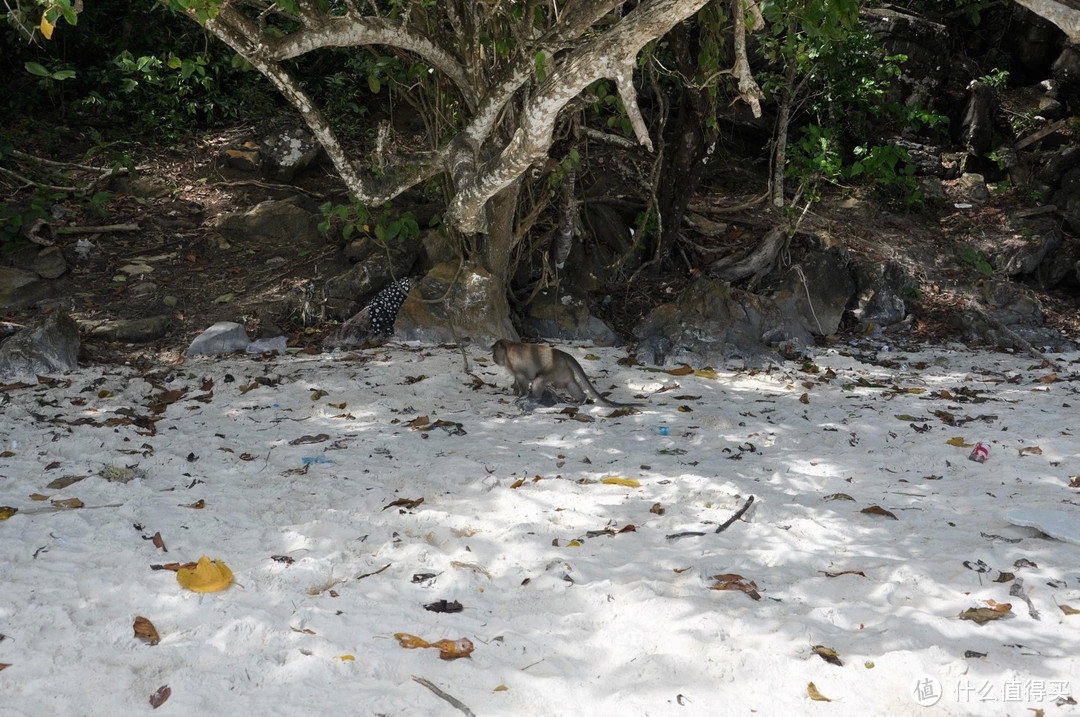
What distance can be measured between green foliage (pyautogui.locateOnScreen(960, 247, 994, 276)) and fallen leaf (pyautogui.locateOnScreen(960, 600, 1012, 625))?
314 inches

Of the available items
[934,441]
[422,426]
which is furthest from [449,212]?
[934,441]

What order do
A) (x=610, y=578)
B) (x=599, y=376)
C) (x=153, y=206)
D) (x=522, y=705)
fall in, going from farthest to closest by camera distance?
(x=153, y=206) < (x=599, y=376) < (x=610, y=578) < (x=522, y=705)

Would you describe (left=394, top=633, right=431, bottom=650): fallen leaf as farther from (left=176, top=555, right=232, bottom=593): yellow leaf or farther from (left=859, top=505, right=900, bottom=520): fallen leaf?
(left=859, top=505, right=900, bottom=520): fallen leaf

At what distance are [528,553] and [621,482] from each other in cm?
106

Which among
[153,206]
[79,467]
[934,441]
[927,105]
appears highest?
[927,105]

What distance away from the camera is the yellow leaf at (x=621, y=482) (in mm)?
4957

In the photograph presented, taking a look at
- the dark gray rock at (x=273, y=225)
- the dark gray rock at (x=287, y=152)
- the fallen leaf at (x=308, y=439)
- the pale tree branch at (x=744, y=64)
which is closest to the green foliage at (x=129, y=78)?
the dark gray rock at (x=287, y=152)

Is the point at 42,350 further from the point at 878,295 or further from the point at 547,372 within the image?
the point at 878,295

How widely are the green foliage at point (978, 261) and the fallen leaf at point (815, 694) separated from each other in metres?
8.85

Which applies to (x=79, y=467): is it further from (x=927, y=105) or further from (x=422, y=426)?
(x=927, y=105)

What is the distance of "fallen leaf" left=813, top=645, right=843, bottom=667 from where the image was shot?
315 cm

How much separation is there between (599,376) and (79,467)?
402cm

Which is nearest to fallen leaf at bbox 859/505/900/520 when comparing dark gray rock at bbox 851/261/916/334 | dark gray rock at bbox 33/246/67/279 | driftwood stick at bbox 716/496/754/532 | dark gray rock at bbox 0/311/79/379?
driftwood stick at bbox 716/496/754/532

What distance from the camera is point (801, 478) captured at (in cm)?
511
